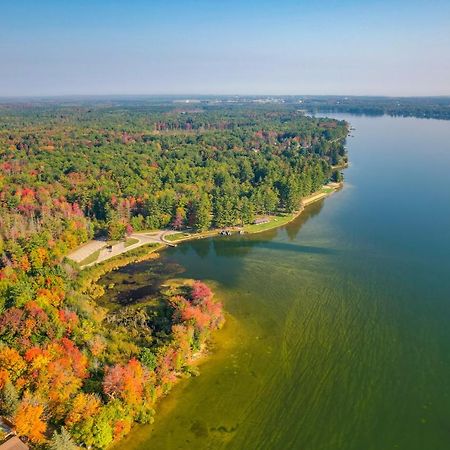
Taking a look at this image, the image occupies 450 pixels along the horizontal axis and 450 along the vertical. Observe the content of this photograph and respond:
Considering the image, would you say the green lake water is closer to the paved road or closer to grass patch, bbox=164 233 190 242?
grass patch, bbox=164 233 190 242

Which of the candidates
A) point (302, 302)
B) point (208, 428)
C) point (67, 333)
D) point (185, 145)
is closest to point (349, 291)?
point (302, 302)

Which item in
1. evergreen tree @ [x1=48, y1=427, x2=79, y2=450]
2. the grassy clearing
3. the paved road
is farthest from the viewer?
the paved road

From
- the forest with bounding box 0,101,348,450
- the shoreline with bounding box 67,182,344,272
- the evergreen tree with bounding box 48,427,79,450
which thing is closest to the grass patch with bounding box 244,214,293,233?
the shoreline with bounding box 67,182,344,272

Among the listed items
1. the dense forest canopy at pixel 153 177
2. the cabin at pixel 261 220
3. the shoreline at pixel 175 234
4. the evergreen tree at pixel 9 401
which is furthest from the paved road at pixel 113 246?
the evergreen tree at pixel 9 401

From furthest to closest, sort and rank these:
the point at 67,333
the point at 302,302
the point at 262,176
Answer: the point at 262,176 → the point at 302,302 → the point at 67,333

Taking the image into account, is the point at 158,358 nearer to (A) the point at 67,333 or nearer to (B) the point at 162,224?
(A) the point at 67,333

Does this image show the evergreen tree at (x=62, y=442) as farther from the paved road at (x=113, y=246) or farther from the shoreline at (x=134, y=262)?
the paved road at (x=113, y=246)
